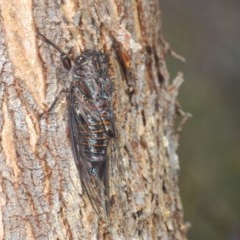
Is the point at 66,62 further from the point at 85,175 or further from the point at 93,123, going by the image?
the point at 85,175

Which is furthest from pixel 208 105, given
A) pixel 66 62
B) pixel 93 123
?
pixel 66 62

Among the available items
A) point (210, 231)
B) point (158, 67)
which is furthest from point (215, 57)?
point (158, 67)

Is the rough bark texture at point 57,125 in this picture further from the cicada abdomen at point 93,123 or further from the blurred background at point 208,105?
the blurred background at point 208,105

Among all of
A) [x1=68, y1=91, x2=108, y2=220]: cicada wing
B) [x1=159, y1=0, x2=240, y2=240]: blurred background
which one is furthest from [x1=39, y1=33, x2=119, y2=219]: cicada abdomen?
[x1=159, y1=0, x2=240, y2=240]: blurred background

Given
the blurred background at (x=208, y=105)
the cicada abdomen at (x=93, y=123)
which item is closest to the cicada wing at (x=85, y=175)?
the cicada abdomen at (x=93, y=123)

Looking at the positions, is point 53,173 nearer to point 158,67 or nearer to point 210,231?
point 158,67

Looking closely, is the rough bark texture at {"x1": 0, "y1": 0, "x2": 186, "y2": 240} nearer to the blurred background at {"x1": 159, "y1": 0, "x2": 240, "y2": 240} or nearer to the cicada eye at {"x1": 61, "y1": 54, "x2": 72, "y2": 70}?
the cicada eye at {"x1": 61, "y1": 54, "x2": 72, "y2": 70}

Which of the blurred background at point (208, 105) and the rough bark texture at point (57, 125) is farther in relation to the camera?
the blurred background at point (208, 105)
